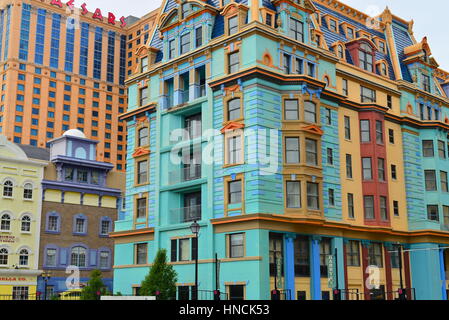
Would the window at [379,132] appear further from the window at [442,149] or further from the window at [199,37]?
the window at [199,37]

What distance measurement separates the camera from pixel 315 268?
1580 inches

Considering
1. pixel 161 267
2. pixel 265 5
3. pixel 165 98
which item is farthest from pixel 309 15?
pixel 161 267

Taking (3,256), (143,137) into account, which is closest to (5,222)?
(3,256)

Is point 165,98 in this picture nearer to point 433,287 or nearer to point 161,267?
point 161,267

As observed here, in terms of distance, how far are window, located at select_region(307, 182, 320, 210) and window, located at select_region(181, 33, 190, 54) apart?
47.2 ft

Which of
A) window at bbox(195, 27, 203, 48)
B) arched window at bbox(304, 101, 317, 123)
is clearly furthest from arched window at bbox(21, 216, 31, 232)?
arched window at bbox(304, 101, 317, 123)

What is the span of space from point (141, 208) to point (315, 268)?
14.9 metres

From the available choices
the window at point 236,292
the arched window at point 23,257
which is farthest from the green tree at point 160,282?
the arched window at point 23,257

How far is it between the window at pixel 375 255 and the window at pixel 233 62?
17.5 meters

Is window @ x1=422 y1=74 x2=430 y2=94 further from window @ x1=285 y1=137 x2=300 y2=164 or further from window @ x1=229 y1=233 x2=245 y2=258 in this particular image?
window @ x1=229 y1=233 x2=245 y2=258

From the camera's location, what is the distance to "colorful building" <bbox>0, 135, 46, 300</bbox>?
57219mm

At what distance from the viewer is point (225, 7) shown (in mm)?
42281

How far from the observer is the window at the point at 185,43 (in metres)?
45.4
